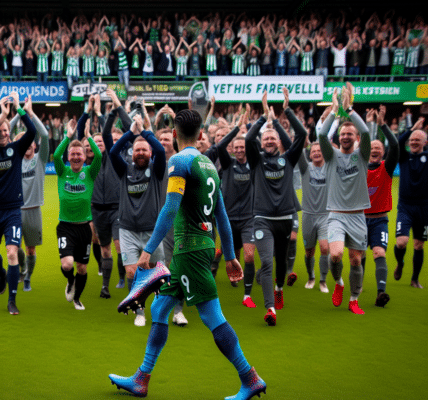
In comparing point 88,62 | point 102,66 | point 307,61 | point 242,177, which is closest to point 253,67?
point 307,61

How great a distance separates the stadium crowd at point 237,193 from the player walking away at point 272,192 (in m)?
0.01

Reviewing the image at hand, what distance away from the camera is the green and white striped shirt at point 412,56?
25828mm

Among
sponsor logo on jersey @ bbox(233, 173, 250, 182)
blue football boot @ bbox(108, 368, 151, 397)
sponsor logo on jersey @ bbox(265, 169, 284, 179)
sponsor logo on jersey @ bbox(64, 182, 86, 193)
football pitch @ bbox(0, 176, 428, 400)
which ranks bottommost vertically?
football pitch @ bbox(0, 176, 428, 400)

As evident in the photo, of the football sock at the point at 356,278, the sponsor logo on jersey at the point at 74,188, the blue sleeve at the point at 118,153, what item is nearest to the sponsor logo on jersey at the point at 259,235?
the football sock at the point at 356,278

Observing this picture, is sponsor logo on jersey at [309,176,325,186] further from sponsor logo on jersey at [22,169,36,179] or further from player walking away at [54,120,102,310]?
sponsor logo on jersey at [22,169,36,179]

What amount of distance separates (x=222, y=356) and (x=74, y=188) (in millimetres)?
3032

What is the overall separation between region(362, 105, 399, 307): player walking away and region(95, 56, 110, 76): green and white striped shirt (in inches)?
Result: 844

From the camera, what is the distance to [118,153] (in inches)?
230

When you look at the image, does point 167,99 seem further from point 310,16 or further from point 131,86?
point 310,16

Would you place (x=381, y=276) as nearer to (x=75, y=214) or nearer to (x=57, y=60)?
(x=75, y=214)

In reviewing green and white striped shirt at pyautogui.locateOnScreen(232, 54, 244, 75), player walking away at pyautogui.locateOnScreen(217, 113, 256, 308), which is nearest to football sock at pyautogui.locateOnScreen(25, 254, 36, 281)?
player walking away at pyautogui.locateOnScreen(217, 113, 256, 308)

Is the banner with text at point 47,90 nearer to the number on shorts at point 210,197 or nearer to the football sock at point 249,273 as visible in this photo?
the football sock at point 249,273

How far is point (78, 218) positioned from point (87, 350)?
197 centimetres

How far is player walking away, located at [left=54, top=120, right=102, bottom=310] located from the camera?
6203 mm
